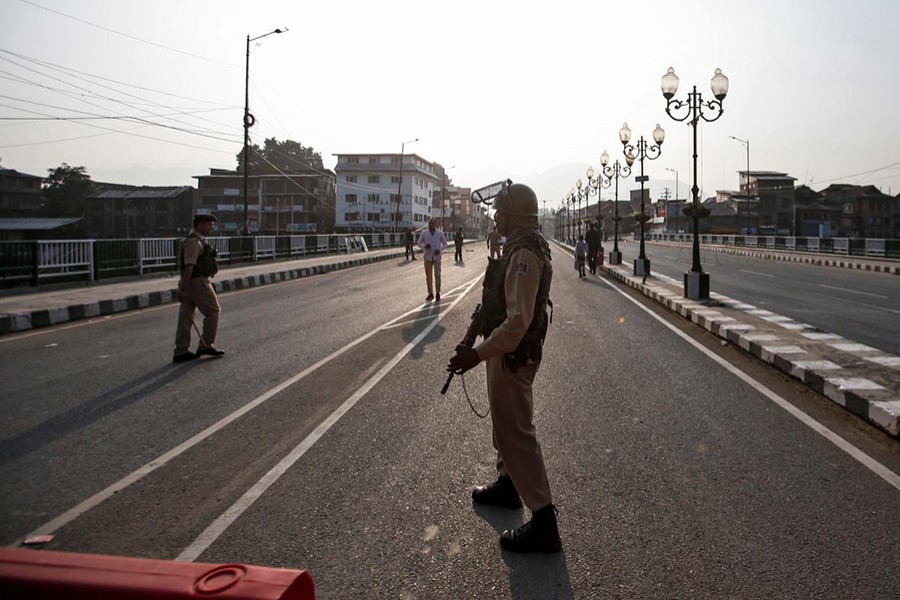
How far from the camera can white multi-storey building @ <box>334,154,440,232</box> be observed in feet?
294

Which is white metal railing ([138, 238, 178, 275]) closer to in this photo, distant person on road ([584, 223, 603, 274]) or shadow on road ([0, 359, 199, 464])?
shadow on road ([0, 359, 199, 464])

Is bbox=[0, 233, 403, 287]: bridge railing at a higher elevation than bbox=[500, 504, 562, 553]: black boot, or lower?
higher

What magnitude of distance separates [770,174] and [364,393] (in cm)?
9619

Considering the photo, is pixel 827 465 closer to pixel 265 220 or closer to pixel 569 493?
pixel 569 493

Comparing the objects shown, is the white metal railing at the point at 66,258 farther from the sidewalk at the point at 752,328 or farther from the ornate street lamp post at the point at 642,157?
the ornate street lamp post at the point at 642,157

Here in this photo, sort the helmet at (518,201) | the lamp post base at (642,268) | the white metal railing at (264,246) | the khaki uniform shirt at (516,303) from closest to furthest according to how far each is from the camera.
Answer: the khaki uniform shirt at (516,303) → the helmet at (518,201) → the lamp post base at (642,268) → the white metal railing at (264,246)

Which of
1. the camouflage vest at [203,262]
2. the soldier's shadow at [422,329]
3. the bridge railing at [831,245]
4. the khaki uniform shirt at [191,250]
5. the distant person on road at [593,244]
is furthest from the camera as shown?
the bridge railing at [831,245]

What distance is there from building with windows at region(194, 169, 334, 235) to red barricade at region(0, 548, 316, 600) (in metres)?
76.4

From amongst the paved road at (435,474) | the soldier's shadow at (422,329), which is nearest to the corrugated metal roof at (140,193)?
the soldier's shadow at (422,329)

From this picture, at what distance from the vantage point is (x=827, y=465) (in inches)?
187

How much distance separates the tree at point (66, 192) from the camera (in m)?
62.6

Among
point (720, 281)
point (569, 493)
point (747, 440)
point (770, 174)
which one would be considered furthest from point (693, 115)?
point (770, 174)

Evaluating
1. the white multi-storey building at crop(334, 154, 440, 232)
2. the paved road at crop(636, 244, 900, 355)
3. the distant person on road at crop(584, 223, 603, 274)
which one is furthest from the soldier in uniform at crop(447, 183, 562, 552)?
the white multi-storey building at crop(334, 154, 440, 232)

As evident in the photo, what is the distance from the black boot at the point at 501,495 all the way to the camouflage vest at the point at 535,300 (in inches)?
34.6
